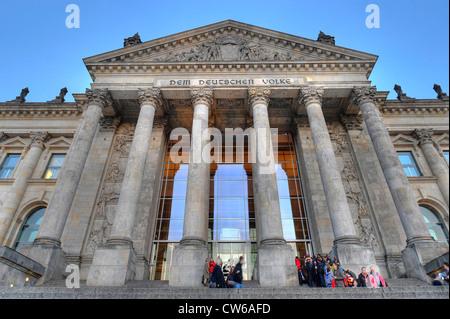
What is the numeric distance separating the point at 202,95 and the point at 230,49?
503 centimetres

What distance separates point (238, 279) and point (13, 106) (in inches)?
1005

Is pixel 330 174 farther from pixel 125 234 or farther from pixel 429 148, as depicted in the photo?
pixel 429 148

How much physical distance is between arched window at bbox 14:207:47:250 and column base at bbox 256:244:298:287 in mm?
17425

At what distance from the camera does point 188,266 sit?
1316cm

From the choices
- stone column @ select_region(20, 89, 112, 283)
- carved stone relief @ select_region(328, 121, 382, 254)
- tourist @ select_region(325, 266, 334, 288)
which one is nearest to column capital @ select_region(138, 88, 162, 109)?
stone column @ select_region(20, 89, 112, 283)

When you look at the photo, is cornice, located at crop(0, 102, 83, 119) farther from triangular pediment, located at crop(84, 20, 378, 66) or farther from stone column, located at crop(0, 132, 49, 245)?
triangular pediment, located at crop(84, 20, 378, 66)

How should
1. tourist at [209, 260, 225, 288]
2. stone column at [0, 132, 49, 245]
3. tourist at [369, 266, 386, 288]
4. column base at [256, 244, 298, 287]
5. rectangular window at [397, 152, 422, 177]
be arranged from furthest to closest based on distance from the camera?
1. rectangular window at [397, 152, 422, 177]
2. stone column at [0, 132, 49, 245]
3. column base at [256, 244, 298, 287]
4. tourist at [369, 266, 386, 288]
5. tourist at [209, 260, 225, 288]

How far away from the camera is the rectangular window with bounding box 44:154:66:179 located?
76.9 feet

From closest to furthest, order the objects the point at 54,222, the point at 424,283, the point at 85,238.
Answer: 1. the point at 424,283
2. the point at 54,222
3. the point at 85,238

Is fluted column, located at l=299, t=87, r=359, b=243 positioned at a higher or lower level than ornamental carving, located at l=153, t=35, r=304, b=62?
lower

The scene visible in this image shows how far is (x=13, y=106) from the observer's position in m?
25.0

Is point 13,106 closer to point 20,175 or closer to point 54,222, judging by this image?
point 20,175

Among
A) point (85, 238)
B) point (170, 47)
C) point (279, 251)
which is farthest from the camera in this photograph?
point (170, 47)

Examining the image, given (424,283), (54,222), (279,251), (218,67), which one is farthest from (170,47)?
(424,283)
